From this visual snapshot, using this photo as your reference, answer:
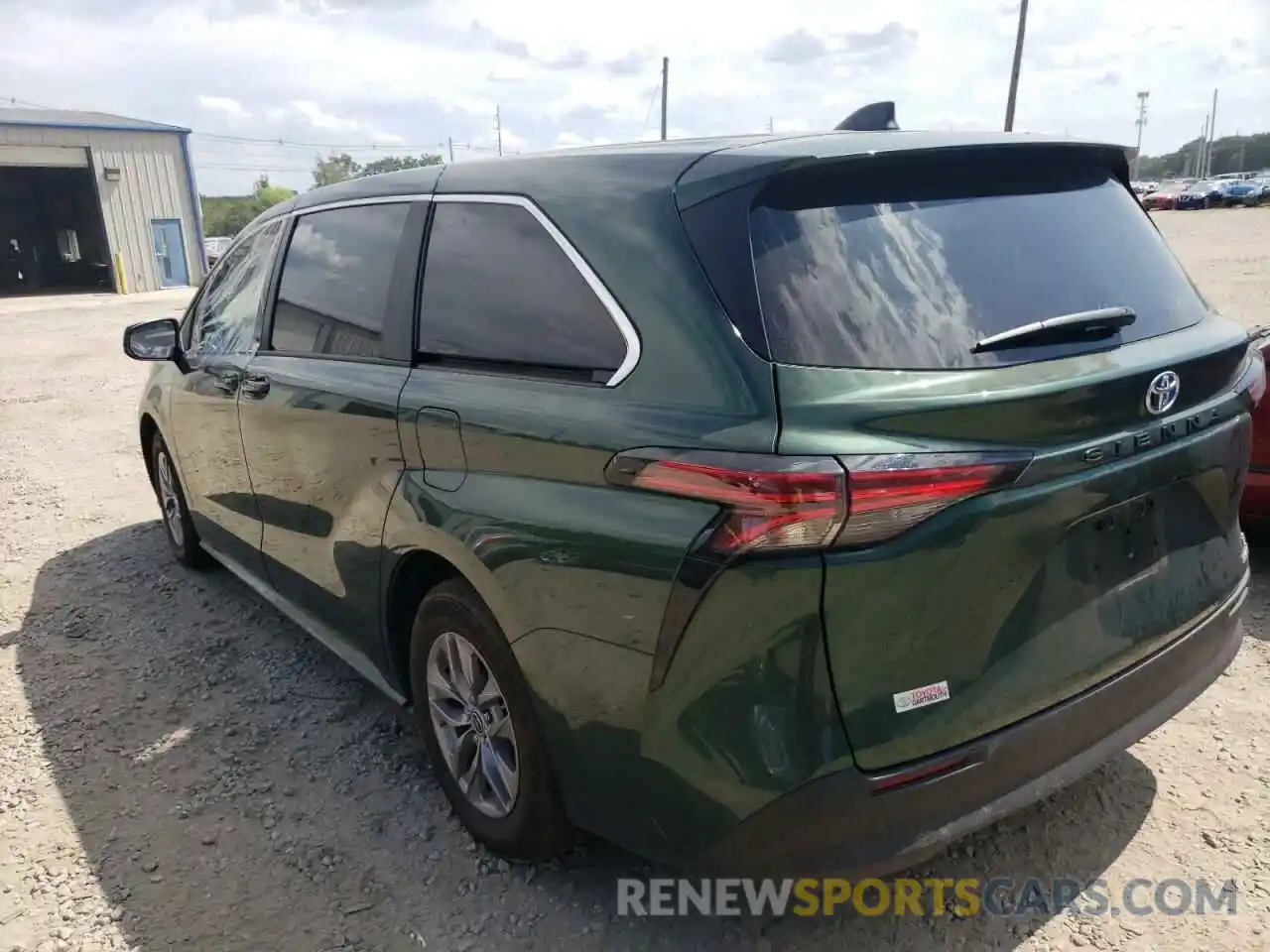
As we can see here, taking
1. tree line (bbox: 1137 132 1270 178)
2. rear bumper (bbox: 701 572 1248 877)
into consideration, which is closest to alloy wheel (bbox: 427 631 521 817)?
rear bumper (bbox: 701 572 1248 877)

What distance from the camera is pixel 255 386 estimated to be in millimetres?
3494

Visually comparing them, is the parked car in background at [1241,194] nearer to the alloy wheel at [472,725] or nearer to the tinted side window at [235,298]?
the tinted side window at [235,298]

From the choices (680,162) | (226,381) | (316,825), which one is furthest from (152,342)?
(680,162)

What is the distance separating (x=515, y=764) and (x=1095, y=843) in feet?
5.18

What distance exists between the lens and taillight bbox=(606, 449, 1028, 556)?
1.71 m

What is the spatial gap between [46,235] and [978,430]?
40.0 metres

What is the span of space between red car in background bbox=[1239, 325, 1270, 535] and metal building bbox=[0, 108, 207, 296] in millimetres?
32165

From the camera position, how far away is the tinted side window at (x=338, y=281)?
2922 mm

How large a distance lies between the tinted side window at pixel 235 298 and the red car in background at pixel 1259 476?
3997 millimetres

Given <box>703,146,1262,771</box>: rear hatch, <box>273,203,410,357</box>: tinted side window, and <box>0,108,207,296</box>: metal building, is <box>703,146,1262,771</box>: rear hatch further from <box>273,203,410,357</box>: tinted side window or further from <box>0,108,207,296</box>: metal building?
<box>0,108,207,296</box>: metal building

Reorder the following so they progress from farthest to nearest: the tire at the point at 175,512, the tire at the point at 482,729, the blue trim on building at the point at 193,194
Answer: the blue trim on building at the point at 193,194, the tire at the point at 175,512, the tire at the point at 482,729

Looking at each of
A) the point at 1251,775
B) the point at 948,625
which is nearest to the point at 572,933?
the point at 948,625

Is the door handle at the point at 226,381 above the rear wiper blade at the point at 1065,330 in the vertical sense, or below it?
below

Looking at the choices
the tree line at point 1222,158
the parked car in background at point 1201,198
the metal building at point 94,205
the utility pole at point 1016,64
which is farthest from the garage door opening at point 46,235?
the tree line at point 1222,158
